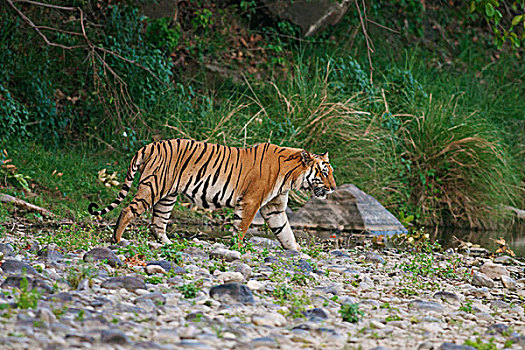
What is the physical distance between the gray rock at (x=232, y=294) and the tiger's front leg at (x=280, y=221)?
2227 mm

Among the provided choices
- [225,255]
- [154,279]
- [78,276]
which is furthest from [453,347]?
[225,255]

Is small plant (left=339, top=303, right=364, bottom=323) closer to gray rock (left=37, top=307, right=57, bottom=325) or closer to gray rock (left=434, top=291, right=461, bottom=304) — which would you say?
gray rock (left=434, top=291, right=461, bottom=304)

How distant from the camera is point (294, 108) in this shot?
31.6 feet

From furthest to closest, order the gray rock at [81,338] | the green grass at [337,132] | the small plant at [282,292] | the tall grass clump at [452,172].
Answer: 1. the tall grass clump at [452,172]
2. the green grass at [337,132]
3. the small plant at [282,292]
4. the gray rock at [81,338]

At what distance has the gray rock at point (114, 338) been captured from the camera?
2658mm

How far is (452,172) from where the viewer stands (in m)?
9.80

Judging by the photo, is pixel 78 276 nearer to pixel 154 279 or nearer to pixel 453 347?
pixel 154 279

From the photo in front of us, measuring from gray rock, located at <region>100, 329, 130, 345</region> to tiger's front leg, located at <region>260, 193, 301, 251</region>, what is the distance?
341 cm

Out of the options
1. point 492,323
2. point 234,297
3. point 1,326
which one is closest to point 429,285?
point 492,323

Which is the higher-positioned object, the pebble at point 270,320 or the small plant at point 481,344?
the small plant at point 481,344

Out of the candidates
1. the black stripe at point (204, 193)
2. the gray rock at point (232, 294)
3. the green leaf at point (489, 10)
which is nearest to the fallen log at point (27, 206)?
the black stripe at point (204, 193)

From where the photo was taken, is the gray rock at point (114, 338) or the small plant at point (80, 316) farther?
the small plant at point (80, 316)

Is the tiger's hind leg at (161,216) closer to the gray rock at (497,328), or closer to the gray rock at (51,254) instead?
the gray rock at (51,254)

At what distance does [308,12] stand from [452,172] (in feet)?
16.5
